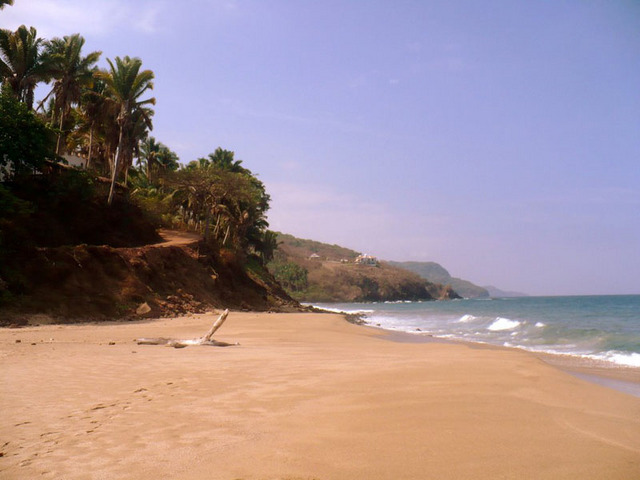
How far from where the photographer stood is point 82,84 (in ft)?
104

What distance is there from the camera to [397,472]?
3354mm

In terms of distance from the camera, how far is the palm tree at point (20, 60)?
1057 inches

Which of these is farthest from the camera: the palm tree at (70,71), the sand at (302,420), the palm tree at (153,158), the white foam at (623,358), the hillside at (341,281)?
the hillside at (341,281)

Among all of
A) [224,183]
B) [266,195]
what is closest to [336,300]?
[266,195]

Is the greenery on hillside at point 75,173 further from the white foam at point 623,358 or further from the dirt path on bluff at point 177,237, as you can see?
the white foam at point 623,358

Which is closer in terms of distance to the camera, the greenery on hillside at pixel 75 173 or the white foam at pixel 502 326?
the greenery on hillside at pixel 75 173

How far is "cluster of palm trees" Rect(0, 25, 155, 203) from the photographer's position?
27.1 meters

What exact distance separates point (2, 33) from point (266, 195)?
31796mm

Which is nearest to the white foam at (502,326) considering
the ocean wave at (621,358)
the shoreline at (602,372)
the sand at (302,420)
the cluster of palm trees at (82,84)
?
the ocean wave at (621,358)

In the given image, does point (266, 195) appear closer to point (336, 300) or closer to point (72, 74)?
point (72, 74)

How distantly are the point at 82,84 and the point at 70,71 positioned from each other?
1189 millimetres

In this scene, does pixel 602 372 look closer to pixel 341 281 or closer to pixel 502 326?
pixel 502 326

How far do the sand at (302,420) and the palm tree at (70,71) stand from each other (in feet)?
91.2

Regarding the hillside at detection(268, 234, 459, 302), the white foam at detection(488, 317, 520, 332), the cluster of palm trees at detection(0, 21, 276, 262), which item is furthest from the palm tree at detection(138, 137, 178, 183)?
the hillside at detection(268, 234, 459, 302)
